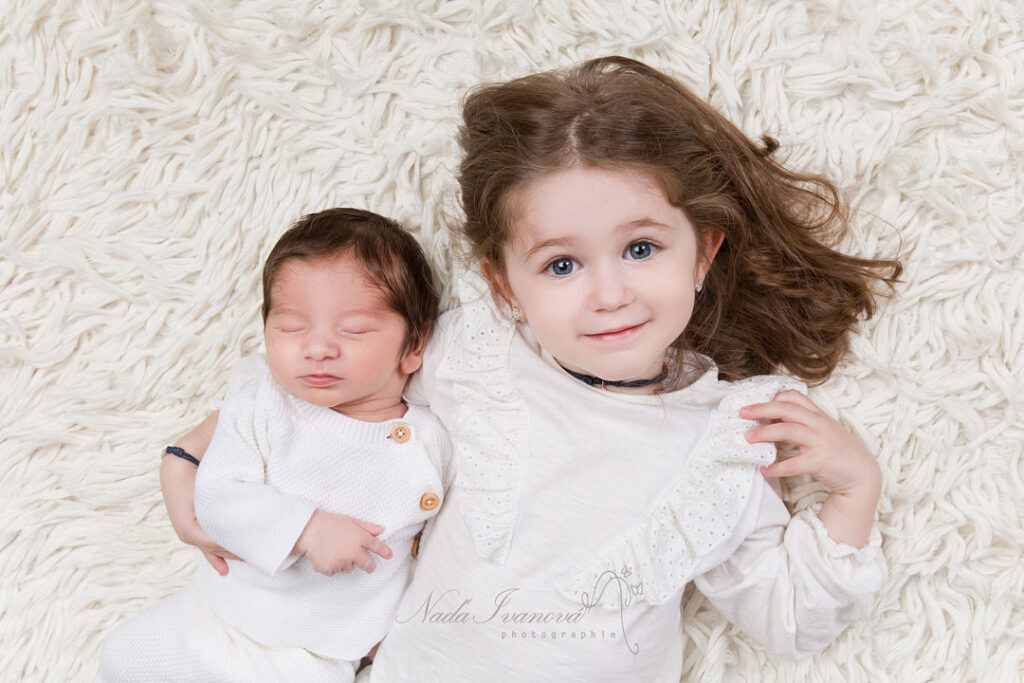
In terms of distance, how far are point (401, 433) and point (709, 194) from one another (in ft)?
1.81

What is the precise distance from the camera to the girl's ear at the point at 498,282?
1.28 m

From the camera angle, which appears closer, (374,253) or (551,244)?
(551,244)

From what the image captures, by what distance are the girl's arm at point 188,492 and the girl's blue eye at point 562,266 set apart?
1.96ft

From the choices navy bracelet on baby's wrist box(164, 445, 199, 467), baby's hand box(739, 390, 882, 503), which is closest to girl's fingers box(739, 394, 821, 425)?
baby's hand box(739, 390, 882, 503)

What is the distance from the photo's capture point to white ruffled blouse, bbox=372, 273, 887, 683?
4.06 feet

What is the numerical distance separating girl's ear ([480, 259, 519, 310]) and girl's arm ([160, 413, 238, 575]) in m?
0.48

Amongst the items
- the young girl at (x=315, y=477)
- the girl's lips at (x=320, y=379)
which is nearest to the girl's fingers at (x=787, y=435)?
the young girl at (x=315, y=477)

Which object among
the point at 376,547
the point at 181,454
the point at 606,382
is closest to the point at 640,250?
the point at 606,382

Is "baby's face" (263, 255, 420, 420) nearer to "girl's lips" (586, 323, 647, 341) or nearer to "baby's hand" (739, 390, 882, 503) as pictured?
"girl's lips" (586, 323, 647, 341)

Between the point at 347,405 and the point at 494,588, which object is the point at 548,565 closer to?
the point at 494,588

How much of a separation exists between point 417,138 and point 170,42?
0.43m

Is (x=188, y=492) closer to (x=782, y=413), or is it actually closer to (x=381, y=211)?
(x=381, y=211)

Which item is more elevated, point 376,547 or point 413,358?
point 413,358

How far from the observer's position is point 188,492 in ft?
4.42
